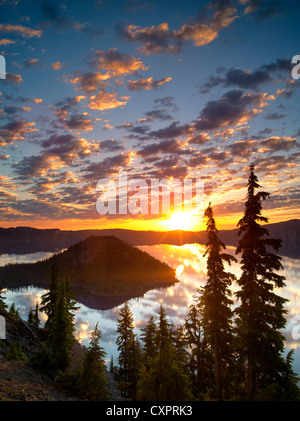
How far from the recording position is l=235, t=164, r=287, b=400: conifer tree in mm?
14477

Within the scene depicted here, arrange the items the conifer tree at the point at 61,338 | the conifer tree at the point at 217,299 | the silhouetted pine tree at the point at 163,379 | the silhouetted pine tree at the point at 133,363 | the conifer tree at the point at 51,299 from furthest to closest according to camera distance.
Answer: the conifer tree at the point at 51,299 < the silhouetted pine tree at the point at 133,363 < the conifer tree at the point at 61,338 < the silhouetted pine tree at the point at 163,379 < the conifer tree at the point at 217,299

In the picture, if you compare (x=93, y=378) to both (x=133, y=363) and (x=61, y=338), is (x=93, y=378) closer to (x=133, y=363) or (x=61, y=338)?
(x=61, y=338)

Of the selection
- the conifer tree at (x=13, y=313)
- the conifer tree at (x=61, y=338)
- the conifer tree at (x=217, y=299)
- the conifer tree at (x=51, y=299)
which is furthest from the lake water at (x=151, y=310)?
the conifer tree at (x=217, y=299)

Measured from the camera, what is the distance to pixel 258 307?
48.3 feet

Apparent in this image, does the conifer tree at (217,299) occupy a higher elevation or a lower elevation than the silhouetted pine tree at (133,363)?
higher

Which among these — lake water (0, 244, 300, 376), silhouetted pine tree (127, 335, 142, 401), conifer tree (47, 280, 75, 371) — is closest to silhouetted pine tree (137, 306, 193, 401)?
conifer tree (47, 280, 75, 371)

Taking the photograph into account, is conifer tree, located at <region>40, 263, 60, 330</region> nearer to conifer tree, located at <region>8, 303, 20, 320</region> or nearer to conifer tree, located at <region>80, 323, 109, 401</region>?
conifer tree, located at <region>8, 303, 20, 320</region>

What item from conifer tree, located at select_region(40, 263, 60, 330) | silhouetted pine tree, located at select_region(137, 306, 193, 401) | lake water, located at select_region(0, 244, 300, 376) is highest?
conifer tree, located at select_region(40, 263, 60, 330)

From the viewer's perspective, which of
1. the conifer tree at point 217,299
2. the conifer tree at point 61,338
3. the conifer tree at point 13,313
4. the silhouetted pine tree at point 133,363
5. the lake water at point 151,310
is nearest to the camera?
the conifer tree at point 217,299

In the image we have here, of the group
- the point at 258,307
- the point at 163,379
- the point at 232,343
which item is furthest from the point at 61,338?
the point at 258,307

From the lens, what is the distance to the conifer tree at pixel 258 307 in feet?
47.5

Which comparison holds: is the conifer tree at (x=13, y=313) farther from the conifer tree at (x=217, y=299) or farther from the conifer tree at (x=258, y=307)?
the conifer tree at (x=258, y=307)

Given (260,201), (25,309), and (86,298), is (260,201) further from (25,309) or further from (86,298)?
(86,298)

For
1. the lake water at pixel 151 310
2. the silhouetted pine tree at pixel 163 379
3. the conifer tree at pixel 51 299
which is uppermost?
the conifer tree at pixel 51 299
